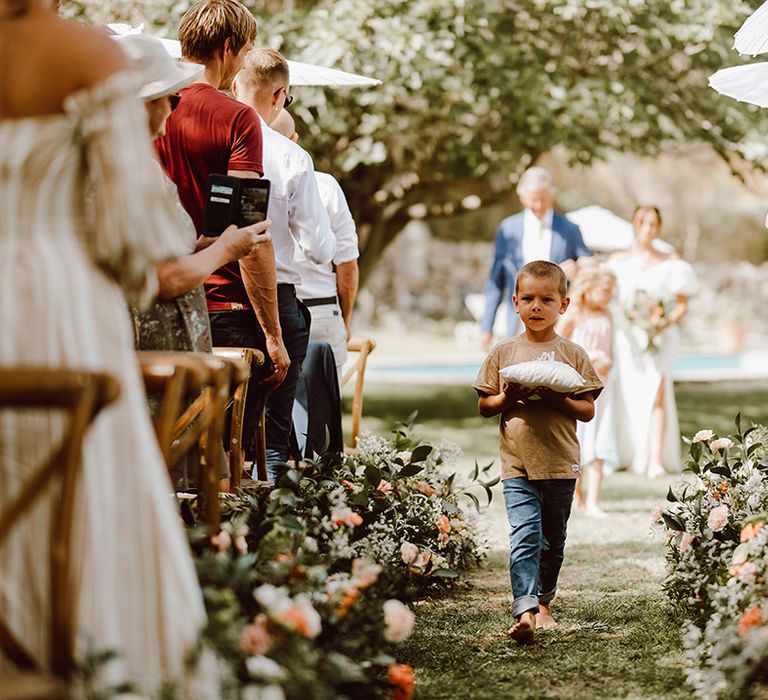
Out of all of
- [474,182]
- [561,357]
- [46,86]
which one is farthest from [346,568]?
[474,182]

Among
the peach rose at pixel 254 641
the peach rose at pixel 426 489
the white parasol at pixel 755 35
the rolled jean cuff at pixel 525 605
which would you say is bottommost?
the rolled jean cuff at pixel 525 605

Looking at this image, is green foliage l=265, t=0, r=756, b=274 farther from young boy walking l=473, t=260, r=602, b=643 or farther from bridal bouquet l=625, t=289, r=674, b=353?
young boy walking l=473, t=260, r=602, b=643

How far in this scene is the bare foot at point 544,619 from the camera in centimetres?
492

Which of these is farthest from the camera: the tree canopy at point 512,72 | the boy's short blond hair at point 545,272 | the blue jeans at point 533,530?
the tree canopy at point 512,72

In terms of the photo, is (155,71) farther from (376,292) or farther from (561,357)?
(376,292)

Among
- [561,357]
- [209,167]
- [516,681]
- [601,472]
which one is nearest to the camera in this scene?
[516,681]

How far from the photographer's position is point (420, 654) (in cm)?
448

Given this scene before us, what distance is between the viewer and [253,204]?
4.03 meters

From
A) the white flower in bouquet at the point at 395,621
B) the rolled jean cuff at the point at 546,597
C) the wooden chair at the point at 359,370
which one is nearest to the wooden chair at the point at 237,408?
the white flower in bouquet at the point at 395,621

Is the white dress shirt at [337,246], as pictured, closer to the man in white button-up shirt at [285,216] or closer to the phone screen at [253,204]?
the man in white button-up shirt at [285,216]

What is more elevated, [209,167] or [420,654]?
[209,167]

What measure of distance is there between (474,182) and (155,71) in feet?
47.9

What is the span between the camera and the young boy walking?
186 inches

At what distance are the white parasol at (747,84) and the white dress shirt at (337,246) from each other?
6.28 ft
